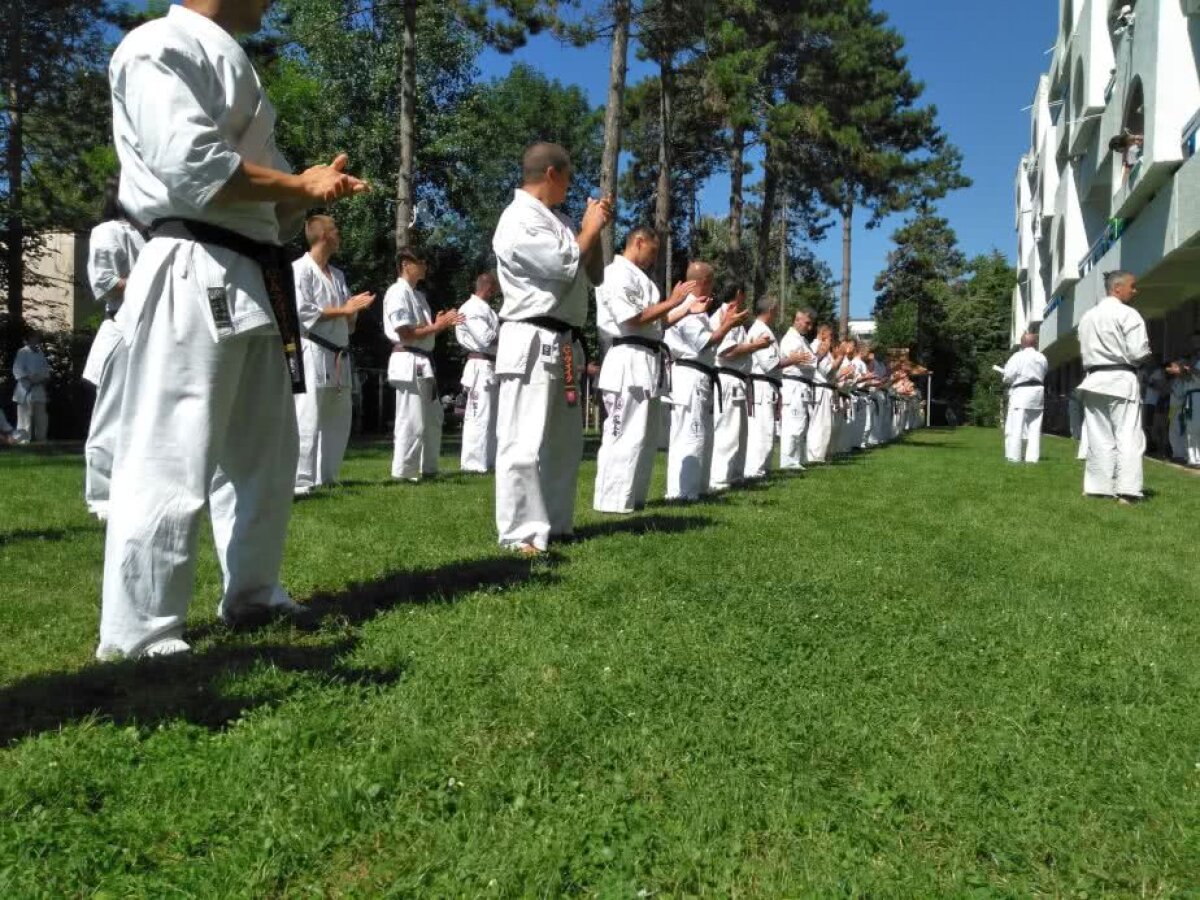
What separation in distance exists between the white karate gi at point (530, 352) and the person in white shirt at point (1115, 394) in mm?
7052

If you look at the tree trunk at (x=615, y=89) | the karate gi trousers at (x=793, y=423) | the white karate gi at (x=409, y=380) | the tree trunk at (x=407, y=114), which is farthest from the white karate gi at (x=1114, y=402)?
the tree trunk at (x=407, y=114)

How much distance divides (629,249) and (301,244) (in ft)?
80.7

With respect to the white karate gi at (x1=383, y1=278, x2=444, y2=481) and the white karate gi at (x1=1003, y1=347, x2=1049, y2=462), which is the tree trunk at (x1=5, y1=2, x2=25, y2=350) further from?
the white karate gi at (x1=1003, y1=347, x2=1049, y2=462)

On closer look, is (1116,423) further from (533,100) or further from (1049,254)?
(533,100)

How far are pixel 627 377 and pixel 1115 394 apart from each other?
5708mm

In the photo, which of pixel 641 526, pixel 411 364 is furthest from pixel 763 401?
pixel 641 526

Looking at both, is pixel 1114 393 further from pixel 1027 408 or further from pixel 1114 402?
pixel 1027 408

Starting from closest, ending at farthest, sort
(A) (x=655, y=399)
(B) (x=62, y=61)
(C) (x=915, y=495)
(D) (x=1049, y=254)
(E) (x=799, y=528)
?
(E) (x=799, y=528)
(A) (x=655, y=399)
(C) (x=915, y=495)
(B) (x=62, y=61)
(D) (x=1049, y=254)

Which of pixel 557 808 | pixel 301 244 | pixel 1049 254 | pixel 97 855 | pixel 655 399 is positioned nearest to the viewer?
pixel 97 855

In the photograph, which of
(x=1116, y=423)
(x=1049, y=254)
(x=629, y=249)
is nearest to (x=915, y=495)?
(x=1116, y=423)

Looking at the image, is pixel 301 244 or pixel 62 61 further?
pixel 301 244

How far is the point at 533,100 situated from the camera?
172ft

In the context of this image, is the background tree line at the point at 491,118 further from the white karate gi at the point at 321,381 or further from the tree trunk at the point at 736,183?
the white karate gi at the point at 321,381

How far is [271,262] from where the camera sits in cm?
396
